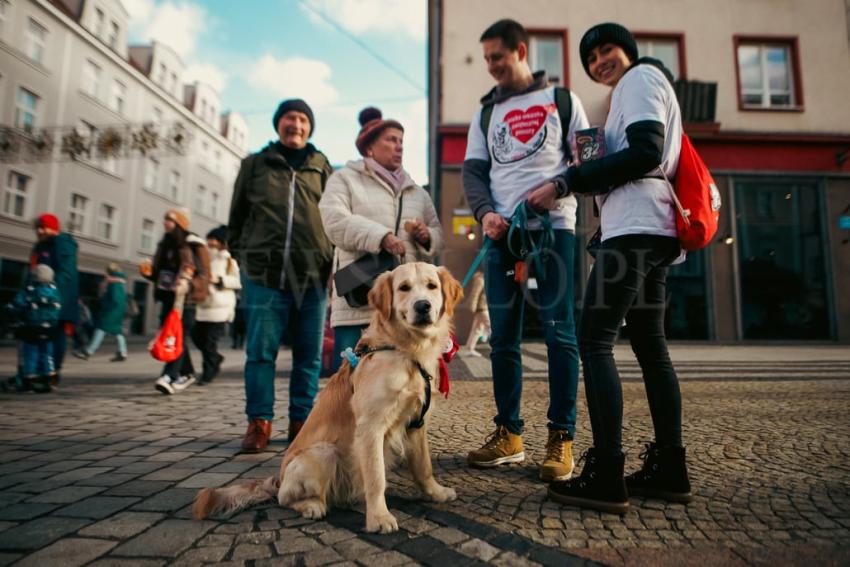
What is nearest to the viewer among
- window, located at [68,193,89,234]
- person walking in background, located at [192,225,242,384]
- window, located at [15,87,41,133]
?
person walking in background, located at [192,225,242,384]

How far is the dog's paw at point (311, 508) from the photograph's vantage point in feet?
6.84

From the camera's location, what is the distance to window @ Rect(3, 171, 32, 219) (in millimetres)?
→ 17750

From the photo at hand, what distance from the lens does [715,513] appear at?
204 cm

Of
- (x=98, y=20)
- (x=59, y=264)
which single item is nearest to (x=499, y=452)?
(x=59, y=264)

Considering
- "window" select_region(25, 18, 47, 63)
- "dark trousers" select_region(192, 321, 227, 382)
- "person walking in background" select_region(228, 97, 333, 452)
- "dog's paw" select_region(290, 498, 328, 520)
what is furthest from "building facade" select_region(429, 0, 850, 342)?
"window" select_region(25, 18, 47, 63)

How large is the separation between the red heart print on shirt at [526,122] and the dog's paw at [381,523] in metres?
2.18

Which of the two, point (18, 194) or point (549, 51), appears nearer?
point (549, 51)

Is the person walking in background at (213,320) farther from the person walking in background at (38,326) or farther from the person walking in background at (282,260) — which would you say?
the person walking in background at (282,260)

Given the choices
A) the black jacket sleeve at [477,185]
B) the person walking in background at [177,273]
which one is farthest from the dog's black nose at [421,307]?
the person walking in background at [177,273]

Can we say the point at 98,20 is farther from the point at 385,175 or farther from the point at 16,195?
the point at 385,175

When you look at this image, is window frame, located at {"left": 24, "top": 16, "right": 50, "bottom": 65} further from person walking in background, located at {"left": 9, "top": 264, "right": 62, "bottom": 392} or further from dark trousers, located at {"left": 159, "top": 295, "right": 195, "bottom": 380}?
dark trousers, located at {"left": 159, "top": 295, "right": 195, "bottom": 380}

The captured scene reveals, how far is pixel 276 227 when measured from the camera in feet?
11.6

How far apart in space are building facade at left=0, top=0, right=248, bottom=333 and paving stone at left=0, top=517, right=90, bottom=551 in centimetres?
969

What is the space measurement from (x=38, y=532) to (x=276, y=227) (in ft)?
7.17
